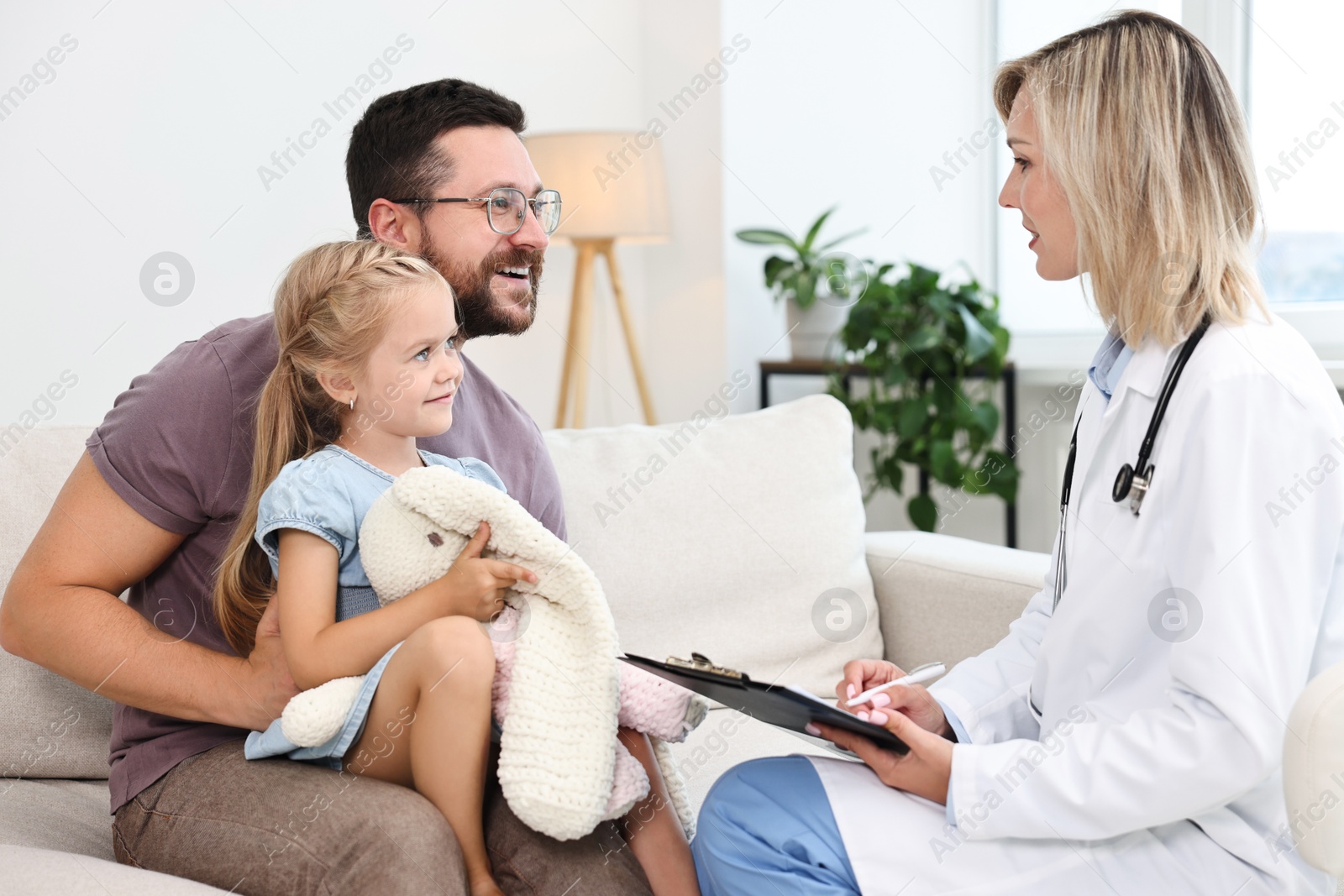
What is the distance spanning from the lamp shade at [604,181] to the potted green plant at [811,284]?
331 mm

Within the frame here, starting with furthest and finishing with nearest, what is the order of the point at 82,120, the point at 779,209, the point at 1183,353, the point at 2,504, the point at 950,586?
the point at 779,209, the point at 82,120, the point at 950,586, the point at 2,504, the point at 1183,353

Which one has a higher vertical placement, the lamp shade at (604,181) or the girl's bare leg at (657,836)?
the lamp shade at (604,181)

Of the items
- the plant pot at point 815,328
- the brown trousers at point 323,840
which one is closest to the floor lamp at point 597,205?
the plant pot at point 815,328

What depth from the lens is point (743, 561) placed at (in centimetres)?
175

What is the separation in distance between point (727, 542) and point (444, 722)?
2.52 ft

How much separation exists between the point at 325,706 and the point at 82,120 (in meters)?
2.03

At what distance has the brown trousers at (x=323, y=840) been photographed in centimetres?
103

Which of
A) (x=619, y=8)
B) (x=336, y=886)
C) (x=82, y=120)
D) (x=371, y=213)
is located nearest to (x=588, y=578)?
(x=336, y=886)

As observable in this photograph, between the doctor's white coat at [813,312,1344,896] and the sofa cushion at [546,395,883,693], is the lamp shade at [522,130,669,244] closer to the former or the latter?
the sofa cushion at [546,395,883,693]

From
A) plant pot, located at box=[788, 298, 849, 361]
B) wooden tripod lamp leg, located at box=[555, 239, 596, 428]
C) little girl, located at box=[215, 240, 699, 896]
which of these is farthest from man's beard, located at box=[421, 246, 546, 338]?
plant pot, located at box=[788, 298, 849, 361]

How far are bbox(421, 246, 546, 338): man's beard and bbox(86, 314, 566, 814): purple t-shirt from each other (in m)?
0.26

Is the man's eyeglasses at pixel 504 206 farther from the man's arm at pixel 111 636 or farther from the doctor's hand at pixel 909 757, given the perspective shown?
the doctor's hand at pixel 909 757

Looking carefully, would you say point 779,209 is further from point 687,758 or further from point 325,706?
A: point 325,706

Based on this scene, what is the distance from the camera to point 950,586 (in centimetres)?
178
